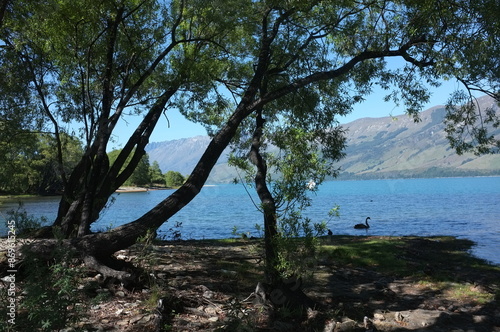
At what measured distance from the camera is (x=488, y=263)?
16.8 metres

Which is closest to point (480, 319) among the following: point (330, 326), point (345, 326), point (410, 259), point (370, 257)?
point (345, 326)

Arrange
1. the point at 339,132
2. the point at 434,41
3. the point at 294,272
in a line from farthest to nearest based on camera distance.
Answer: the point at 339,132 → the point at 434,41 → the point at 294,272

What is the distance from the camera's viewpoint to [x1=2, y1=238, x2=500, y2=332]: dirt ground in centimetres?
675

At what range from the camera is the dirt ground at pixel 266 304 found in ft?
22.1

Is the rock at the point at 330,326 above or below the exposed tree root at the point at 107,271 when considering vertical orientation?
below

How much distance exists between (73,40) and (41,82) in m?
3.33

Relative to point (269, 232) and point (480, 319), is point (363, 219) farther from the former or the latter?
point (269, 232)

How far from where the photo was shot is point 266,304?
25.3 feet

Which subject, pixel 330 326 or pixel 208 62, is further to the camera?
pixel 208 62

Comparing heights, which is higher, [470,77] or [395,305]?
[470,77]

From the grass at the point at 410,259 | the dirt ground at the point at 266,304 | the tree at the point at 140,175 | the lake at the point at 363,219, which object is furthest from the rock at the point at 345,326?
the tree at the point at 140,175

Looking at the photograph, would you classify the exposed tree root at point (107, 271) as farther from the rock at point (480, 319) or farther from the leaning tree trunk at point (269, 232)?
the rock at point (480, 319)

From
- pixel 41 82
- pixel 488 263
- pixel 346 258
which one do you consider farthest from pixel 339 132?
pixel 41 82

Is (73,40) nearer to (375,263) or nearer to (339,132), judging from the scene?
(339,132)
